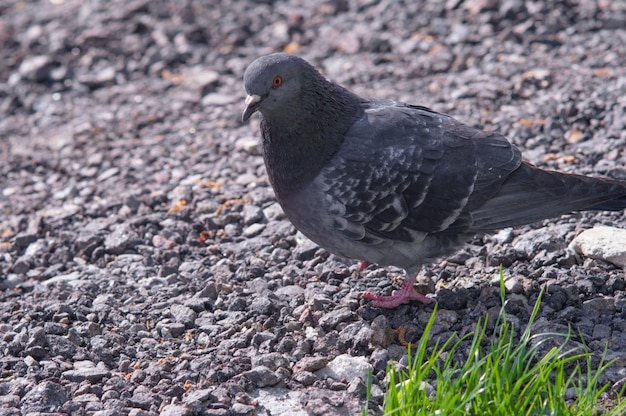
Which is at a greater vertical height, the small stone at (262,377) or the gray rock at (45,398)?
the gray rock at (45,398)

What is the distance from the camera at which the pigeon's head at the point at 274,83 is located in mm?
5414

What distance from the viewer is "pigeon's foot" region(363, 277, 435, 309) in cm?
543

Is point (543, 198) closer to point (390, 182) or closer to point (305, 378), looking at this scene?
point (390, 182)

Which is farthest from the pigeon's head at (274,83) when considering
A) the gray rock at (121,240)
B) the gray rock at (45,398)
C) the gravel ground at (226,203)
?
Answer: the gray rock at (45,398)

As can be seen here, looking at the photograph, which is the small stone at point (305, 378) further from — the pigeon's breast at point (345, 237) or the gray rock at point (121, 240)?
the gray rock at point (121, 240)

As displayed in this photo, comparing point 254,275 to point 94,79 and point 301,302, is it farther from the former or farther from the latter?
point 94,79

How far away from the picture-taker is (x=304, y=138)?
553 centimetres

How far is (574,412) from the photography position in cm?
402

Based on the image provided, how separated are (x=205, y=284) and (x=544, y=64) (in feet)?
13.8

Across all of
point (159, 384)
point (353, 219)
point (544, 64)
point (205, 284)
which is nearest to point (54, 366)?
point (159, 384)

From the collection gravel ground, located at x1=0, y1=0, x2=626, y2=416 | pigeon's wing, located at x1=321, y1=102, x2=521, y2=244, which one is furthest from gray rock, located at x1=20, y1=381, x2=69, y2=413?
pigeon's wing, located at x1=321, y1=102, x2=521, y2=244

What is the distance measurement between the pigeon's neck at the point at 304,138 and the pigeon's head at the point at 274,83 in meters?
0.06

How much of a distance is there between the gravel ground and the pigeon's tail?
1.31ft

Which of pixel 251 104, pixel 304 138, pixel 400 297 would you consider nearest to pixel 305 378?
pixel 400 297
